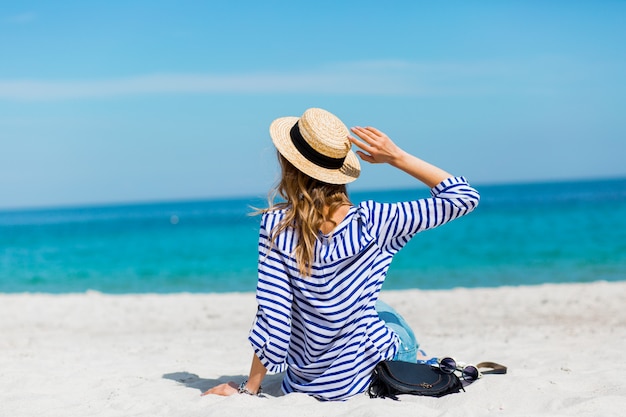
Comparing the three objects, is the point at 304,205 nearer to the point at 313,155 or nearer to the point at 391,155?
the point at 313,155

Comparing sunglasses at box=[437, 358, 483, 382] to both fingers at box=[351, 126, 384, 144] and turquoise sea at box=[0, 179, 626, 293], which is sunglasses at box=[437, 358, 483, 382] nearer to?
fingers at box=[351, 126, 384, 144]

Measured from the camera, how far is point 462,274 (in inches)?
628

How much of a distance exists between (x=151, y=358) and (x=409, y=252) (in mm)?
17053

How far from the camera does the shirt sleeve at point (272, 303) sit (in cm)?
370

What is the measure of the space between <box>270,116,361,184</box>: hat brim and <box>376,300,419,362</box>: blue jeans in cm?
99

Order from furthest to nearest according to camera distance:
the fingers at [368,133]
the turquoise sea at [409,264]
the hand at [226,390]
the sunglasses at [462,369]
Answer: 1. the turquoise sea at [409,264]
2. the hand at [226,390]
3. the sunglasses at [462,369]
4. the fingers at [368,133]

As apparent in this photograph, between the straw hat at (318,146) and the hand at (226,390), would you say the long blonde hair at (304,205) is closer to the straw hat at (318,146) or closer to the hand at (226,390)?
the straw hat at (318,146)

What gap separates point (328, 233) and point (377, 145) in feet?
1.73

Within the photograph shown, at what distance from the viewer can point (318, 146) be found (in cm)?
358

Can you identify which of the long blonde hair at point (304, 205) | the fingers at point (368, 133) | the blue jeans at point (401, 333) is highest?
the fingers at point (368, 133)

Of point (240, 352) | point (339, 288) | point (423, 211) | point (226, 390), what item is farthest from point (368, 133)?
point (240, 352)

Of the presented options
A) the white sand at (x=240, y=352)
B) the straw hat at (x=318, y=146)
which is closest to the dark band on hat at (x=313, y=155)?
the straw hat at (x=318, y=146)

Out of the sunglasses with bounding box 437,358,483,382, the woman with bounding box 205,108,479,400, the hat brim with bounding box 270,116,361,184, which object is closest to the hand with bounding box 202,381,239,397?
the woman with bounding box 205,108,479,400

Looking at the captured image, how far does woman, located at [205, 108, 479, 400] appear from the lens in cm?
359
